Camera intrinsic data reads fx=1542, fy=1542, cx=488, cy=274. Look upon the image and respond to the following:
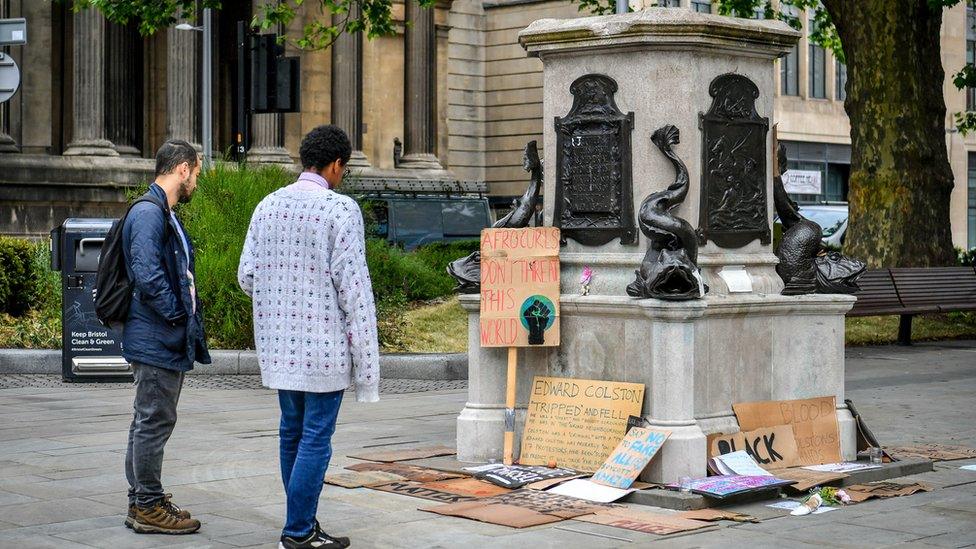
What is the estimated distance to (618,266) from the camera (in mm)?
9008

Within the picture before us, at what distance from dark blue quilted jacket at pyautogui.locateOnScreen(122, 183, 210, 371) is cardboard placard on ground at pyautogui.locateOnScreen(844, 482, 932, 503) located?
11.7 feet

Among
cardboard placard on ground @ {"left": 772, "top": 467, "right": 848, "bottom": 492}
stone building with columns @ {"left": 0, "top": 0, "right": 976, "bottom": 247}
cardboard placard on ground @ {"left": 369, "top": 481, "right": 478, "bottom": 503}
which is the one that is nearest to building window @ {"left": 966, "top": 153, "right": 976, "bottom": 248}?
stone building with columns @ {"left": 0, "top": 0, "right": 976, "bottom": 247}

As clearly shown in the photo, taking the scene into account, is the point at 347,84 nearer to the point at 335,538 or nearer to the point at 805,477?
the point at 805,477

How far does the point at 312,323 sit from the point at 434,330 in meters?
11.9

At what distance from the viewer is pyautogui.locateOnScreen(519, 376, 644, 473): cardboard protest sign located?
341 inches

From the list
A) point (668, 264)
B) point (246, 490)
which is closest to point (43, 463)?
point (246, 490)

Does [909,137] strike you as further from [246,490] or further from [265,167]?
[246,490]

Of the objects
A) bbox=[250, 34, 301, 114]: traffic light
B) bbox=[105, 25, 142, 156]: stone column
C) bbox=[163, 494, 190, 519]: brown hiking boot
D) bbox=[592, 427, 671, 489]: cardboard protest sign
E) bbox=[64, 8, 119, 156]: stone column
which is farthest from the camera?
bbox=[105, 25, 142, 156]: stone column

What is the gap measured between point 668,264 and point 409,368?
699 cm

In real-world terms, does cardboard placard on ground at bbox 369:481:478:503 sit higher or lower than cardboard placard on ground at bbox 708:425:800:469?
lower

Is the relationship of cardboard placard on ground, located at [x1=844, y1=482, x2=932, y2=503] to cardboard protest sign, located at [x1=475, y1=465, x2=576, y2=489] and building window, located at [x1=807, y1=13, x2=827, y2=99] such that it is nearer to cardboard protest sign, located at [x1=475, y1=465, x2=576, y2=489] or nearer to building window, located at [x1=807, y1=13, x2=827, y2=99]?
cardboard protest sign, located at [x1=475, y1=465, x2=576, y2=489]

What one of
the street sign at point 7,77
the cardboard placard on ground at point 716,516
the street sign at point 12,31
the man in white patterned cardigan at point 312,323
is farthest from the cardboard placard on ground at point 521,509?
the street sign at point 12,31

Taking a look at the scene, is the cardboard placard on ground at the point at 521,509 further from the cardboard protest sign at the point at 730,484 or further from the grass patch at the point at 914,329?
the grass patch at the point at 914,329

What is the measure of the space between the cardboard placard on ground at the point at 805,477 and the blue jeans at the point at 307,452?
2.86 metres
